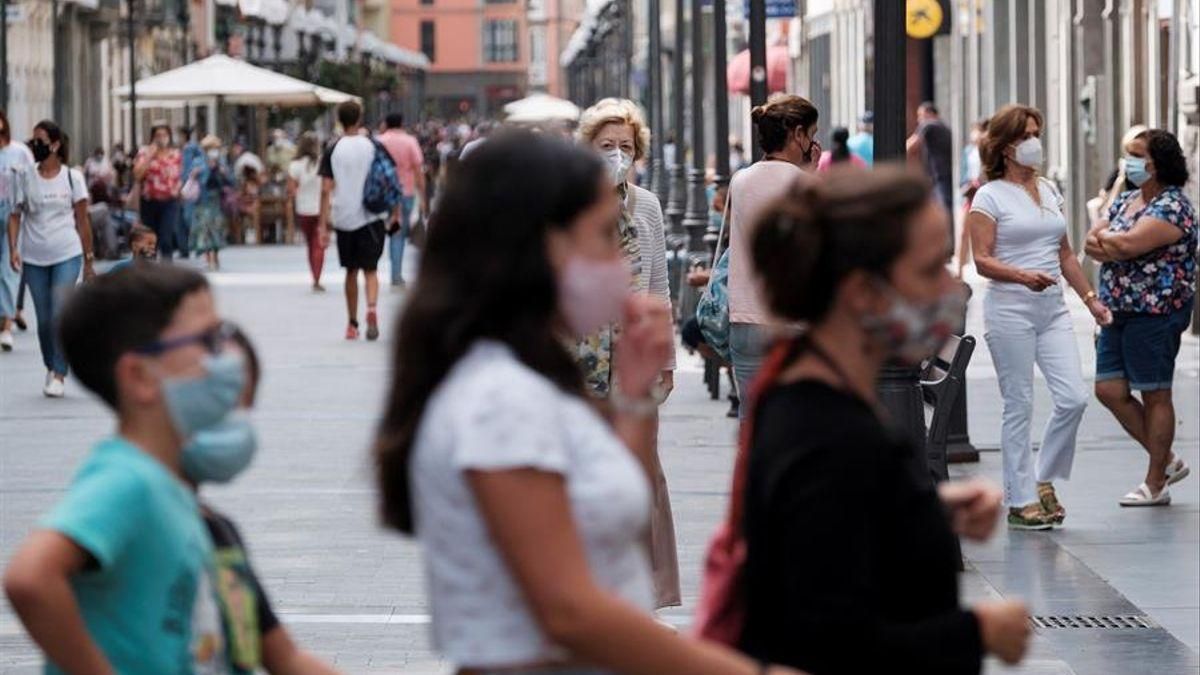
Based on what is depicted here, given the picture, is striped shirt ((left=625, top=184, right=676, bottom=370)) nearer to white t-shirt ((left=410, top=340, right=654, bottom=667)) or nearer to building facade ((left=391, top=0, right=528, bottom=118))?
white t-shirt ((left=410, top=340, right=654, bottom=667))

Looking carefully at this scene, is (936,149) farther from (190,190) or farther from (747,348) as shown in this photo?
(747,348)

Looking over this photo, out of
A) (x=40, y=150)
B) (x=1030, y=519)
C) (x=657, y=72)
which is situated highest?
(x=657, y=72)

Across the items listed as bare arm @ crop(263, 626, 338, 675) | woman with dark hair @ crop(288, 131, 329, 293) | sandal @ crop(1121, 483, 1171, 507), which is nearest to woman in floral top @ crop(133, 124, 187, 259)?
woman with dark hair @ crop(288, 131, 329, 293)

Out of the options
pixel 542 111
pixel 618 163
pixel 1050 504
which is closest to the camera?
pixel 618 163

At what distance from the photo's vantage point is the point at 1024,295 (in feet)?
38.3

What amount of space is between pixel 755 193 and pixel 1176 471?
3431 millimetres

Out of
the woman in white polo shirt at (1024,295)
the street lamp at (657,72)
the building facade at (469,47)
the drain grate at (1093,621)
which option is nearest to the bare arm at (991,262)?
the woman in white polo shirt at (1024,295)

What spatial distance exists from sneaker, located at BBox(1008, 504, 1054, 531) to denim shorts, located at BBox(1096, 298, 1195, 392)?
36.8 inches

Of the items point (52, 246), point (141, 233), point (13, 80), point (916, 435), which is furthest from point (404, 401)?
point (13, 80)

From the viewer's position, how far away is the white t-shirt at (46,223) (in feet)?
60.3

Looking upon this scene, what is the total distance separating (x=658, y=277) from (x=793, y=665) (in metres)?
6.05

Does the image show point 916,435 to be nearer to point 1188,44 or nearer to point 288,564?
point 288,564

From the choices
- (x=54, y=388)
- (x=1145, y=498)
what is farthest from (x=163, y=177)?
(x=1145, y=498)

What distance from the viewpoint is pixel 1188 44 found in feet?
76.9
